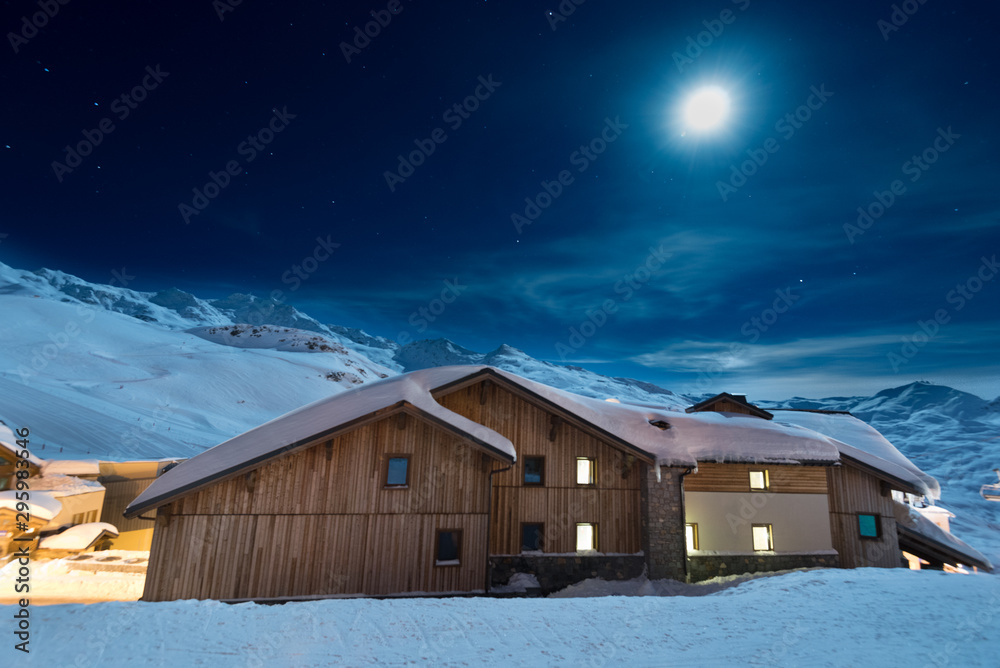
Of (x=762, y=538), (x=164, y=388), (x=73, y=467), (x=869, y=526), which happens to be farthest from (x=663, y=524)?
(x=164, y=388)

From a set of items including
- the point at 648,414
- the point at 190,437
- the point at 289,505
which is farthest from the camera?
the point at 190,437

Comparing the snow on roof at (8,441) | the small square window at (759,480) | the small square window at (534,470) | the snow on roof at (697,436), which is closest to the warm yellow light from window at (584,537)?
the small square window at (534,470)

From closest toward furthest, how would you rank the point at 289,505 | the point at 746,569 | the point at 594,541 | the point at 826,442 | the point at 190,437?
the point at 289,505
the point at 594,541
the point at 746,569
the point at 826,442
the point at 190,437

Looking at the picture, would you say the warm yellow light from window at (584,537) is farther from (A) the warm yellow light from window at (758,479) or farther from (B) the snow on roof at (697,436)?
(A) the warm yellow light from window at (758,479)

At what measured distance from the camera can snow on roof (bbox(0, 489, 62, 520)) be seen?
21.6 m

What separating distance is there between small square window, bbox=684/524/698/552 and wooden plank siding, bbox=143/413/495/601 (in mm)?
9484

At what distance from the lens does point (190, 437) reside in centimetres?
4719

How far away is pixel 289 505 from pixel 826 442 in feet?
73.9

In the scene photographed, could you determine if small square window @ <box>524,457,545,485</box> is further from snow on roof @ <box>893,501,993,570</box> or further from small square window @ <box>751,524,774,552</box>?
snow on roof @ <box>893,501,993,570</box>

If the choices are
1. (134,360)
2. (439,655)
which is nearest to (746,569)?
(439,655)

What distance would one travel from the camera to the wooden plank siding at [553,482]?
60.2 feet

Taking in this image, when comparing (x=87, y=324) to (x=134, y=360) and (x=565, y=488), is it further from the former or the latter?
(x=565, y=488)

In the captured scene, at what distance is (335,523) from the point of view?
49.9 ft

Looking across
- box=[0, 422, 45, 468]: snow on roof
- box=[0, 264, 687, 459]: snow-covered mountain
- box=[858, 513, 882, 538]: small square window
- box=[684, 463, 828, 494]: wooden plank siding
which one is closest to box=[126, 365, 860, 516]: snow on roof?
box=[684, 463, 828, 494]: wooden plank siding
